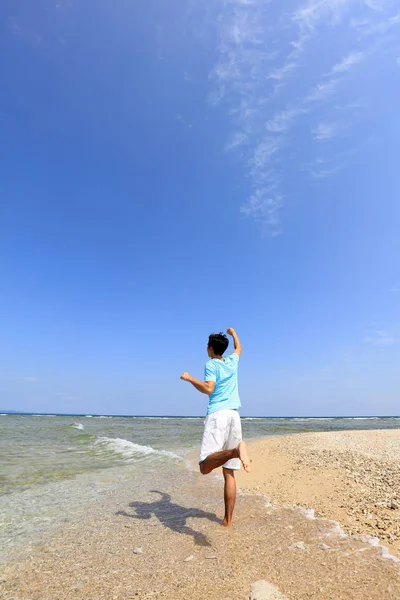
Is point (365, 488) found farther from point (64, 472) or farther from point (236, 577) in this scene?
point (64, 472)

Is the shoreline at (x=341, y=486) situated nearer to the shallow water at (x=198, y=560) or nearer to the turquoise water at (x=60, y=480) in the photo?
the shallow water at (x=198, y=560)

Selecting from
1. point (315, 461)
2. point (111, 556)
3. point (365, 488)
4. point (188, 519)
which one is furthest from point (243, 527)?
point (315, 461)

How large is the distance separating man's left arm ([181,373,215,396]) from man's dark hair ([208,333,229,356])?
530 mm

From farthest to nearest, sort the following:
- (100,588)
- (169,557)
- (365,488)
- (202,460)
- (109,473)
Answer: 1. (109,473)
2. (365,488)
3. (202,460)
4. (169,557)
5. (100,588)

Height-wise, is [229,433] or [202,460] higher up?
[229,433]

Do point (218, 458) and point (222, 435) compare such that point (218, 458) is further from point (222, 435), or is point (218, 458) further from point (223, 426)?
point (223, 426)

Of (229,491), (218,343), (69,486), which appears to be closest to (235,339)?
(218,343)

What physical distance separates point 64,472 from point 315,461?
22.3 ft

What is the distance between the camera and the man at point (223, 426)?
4562 mm

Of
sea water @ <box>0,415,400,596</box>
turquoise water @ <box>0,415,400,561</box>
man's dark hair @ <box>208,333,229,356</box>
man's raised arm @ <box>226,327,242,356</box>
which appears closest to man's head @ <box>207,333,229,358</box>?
man's dark hair @ <box>208,333,229,356</box>

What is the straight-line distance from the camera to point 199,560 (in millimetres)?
3752

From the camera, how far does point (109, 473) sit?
9.44 metres

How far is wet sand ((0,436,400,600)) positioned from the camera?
314 cm

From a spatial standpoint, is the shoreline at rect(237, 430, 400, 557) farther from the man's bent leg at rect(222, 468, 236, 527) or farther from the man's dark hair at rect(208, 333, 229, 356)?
the man's dark hair at rect(208, 333, 229, 356)
